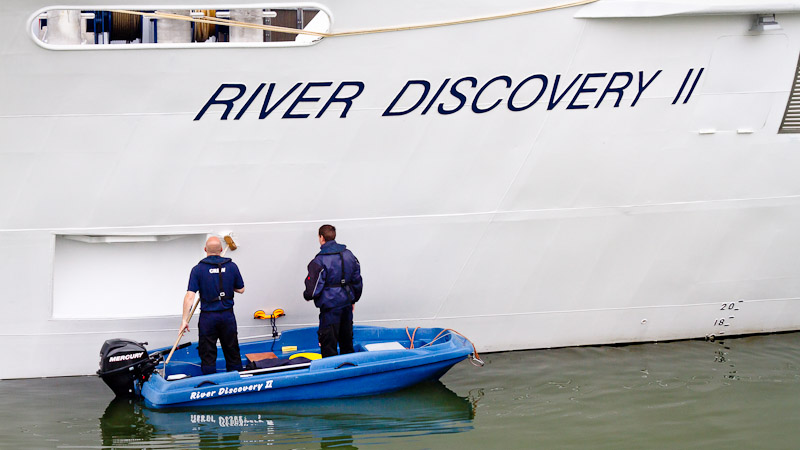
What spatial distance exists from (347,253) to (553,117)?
6.92 ft

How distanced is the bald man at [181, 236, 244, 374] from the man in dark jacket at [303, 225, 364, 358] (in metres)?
0.61

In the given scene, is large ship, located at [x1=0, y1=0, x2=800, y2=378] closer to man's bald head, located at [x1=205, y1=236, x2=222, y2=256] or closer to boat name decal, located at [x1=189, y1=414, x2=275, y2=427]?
man's bald head, located at [x1=205, y1=236, x2=222, y2=256]

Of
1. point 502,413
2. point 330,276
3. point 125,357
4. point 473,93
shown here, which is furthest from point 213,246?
point 502,413

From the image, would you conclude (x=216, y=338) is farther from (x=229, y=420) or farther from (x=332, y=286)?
(x=332, y=286)

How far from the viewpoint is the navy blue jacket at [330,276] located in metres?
7.15

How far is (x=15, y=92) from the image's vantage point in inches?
273

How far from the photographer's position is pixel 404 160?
7520mm

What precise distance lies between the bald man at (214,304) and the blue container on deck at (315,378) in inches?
10.8

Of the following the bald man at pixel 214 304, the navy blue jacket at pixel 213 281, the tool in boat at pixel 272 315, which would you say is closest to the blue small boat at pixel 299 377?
the bald man at pixel 214 304

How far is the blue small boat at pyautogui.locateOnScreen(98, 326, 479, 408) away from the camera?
6.88 meters

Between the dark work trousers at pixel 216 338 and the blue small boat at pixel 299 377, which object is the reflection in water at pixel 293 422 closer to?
the blue small boat at pixel 299 377

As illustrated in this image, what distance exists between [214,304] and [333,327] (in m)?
0.97

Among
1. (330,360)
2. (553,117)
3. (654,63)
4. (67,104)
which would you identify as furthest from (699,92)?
(67,104)

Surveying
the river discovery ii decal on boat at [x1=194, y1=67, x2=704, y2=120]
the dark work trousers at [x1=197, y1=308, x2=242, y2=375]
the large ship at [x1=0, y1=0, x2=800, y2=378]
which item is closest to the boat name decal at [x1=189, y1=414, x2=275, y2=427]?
the dark work trousers at [x1=197, y1=308, x2=242, y2=375]
